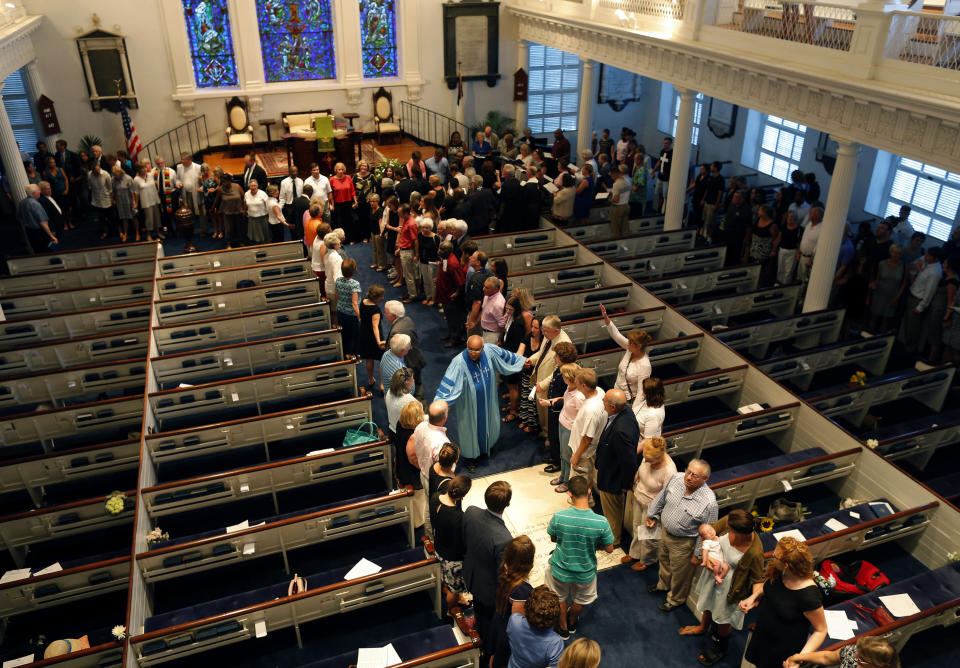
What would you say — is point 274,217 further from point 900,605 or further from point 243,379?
point 900,605

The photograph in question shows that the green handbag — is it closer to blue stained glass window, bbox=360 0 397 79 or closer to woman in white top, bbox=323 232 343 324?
woman in white top, bbox=323 232 343 324

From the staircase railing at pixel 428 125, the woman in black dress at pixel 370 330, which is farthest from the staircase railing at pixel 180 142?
the woman in black dress at pixel 370 330

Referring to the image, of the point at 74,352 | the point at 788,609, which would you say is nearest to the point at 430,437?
the point at 788,609

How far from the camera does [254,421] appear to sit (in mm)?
7664

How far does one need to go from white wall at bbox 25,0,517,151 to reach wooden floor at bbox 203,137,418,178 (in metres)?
0.68

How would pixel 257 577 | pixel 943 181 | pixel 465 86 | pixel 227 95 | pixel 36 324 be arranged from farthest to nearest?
pixel 465 86, pixel 227 95, pixel 943 181, pixel 36 324, pixel 257 577

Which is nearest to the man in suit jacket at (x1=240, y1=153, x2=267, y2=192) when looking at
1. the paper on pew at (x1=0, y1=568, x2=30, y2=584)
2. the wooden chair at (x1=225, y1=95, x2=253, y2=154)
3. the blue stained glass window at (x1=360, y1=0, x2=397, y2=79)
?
the wooden chair at (x1=225, y1=95, x2=253, y2=154)

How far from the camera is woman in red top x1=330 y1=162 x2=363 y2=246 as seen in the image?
13102 mm

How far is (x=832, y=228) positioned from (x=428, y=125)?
12.7 meters

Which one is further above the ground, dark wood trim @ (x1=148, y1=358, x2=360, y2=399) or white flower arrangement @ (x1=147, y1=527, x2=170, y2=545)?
dark wood trim @ (x1=148, y1=358, x2=360, y2=399)

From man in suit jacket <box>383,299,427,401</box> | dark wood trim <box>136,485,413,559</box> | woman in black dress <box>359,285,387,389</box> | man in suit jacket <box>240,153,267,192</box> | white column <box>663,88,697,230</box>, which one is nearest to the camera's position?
dark wood trim <box>136,485,413,559</box>

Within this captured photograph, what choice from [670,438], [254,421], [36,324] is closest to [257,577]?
[254,421]

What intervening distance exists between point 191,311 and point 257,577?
179 inches

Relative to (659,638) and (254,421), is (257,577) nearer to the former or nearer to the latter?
(254,421)
